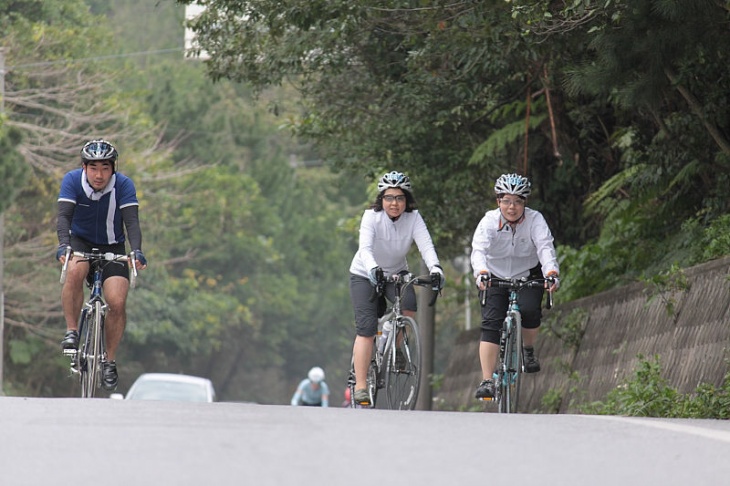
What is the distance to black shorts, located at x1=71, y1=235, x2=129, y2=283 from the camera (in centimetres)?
1212

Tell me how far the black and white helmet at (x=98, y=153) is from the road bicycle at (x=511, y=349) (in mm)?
2919

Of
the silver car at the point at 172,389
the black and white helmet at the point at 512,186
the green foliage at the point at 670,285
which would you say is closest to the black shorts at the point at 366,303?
the black and white helmet at the point at 512,186

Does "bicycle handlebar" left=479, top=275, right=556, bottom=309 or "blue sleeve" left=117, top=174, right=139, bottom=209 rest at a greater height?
"blue sleeve" left=117, top=174, right=139, bottom=209

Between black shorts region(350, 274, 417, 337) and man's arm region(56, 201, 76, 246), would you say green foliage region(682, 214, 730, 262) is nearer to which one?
black shorts region(350, 274, 417, 337)

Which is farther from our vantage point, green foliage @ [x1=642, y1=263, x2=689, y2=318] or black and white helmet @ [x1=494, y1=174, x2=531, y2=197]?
green foliage @ [x1=642, y1=263, x2=689, y2=318]

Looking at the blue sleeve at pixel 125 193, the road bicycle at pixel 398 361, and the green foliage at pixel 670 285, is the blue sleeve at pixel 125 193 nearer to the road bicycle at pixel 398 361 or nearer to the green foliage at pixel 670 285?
the road bicycle at pixel 398 361

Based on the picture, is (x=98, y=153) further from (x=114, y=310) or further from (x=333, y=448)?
(x=333, y=448)

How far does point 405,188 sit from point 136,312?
43.1m

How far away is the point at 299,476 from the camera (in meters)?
6.47

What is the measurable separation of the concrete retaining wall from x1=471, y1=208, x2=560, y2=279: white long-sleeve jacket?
154cm

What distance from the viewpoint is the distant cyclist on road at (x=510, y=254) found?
496 inches

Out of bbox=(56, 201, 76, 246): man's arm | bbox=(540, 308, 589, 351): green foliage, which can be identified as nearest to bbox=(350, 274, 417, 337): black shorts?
bbox=(56, 201, 76, 246): man's arm

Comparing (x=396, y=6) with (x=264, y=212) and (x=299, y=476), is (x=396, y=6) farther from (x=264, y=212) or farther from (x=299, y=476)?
(x=264, y=212)

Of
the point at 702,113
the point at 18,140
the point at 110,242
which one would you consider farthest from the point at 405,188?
the point at 18,140
